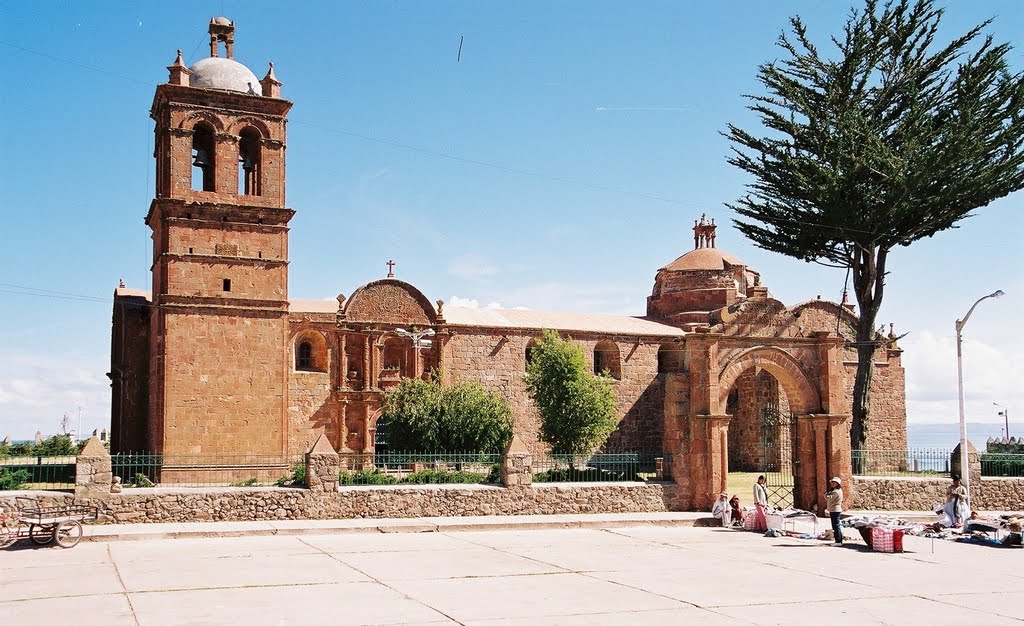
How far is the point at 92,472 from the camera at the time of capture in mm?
17891

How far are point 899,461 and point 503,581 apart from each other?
54.5ft

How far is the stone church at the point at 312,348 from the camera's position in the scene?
22.1 metres

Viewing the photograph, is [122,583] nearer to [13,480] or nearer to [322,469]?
[322,469]

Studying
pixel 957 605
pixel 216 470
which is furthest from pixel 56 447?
pixel 957 605

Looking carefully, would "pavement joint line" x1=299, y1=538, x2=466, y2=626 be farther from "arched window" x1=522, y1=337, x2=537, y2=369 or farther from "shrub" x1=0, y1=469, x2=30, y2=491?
"arched window" x1=522, y1=337, x2=537, y2=369

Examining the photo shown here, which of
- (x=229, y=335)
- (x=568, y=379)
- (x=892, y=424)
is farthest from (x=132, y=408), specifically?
(x=892, y=424)

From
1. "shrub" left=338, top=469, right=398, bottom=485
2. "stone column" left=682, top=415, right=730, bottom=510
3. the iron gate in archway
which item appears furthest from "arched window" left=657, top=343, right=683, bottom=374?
"shrub" left=338, top=469, right=398, bottom=485

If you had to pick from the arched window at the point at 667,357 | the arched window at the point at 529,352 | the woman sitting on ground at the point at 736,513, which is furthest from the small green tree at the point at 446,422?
the woman sitting on ground at the point at 736,513

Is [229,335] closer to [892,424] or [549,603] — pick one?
[549,603]

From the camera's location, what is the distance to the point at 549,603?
11375 millimetres

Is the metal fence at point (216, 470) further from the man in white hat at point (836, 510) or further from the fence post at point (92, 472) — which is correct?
the man in white hat at point (836, 510)

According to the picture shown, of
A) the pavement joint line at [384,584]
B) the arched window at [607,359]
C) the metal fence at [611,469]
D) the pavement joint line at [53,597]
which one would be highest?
the arched window at [607,359]

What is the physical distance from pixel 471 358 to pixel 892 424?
1987cm

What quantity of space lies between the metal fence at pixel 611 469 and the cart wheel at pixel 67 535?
947cm
